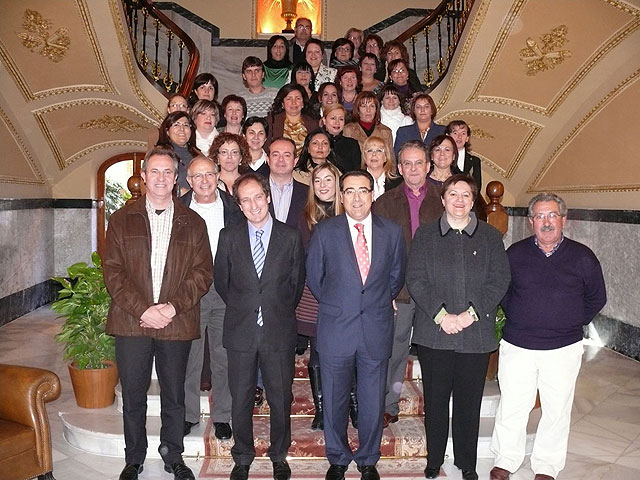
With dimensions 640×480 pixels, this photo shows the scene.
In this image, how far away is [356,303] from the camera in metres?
3.46

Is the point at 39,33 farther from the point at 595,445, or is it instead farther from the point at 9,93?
the point at 595,445

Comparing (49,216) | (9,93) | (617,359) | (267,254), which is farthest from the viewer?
(49,216)

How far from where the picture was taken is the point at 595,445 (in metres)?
4.54

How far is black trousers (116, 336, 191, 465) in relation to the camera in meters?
3.50

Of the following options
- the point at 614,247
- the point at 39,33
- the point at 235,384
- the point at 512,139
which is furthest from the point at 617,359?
the point at 39,33

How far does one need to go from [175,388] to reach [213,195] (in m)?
1.12

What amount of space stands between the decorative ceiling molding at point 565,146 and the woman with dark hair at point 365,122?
2982 mm

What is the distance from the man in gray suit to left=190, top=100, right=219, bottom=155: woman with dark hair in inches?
60.3

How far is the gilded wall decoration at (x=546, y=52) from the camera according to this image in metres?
6.80

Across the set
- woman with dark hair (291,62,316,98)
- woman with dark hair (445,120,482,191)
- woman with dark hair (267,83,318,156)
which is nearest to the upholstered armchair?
woman with dark hair (267,83,318,156)

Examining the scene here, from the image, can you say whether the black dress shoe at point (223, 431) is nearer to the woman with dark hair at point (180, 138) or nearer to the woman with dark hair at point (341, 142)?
the woman with dark hair at point (180, 138)

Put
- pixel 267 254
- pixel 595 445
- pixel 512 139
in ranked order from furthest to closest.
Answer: pixel 512 139 → pixel 595 445 → pixel 267 254

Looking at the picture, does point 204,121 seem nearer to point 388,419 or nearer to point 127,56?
point 388,419

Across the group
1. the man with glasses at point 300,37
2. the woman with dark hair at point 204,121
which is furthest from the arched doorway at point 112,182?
the woman with dark hair at point 204,121
